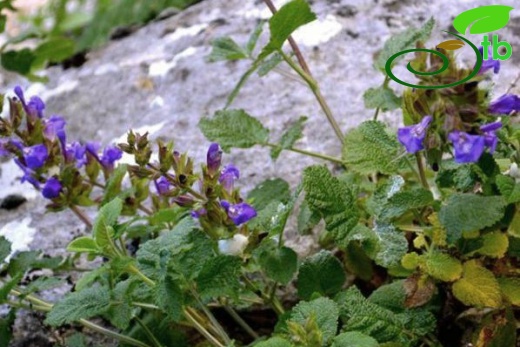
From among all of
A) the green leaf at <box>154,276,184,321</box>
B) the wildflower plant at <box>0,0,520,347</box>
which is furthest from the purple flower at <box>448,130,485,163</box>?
the green leaf at <box>154,276,184,321</box>

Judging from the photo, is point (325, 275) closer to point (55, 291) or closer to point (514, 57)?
point (55, 291)

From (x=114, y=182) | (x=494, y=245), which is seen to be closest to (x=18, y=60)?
(x=114, y=182)

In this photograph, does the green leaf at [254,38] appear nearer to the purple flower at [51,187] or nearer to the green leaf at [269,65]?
the green leaf at [269,65]

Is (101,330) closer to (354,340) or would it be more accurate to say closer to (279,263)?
(279,263)

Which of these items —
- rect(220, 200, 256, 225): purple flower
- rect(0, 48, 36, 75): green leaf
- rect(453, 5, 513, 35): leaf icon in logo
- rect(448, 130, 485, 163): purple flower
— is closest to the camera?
rect(448, 130, 485, 163): purple flower

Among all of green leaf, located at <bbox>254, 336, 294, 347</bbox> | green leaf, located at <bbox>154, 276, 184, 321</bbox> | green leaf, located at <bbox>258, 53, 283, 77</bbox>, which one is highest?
green leaf, located at <bbox>258, 53, 283, 77</bbox>

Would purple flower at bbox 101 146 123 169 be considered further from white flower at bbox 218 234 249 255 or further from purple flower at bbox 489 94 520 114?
purple flower at bbox 489 94 520 114
